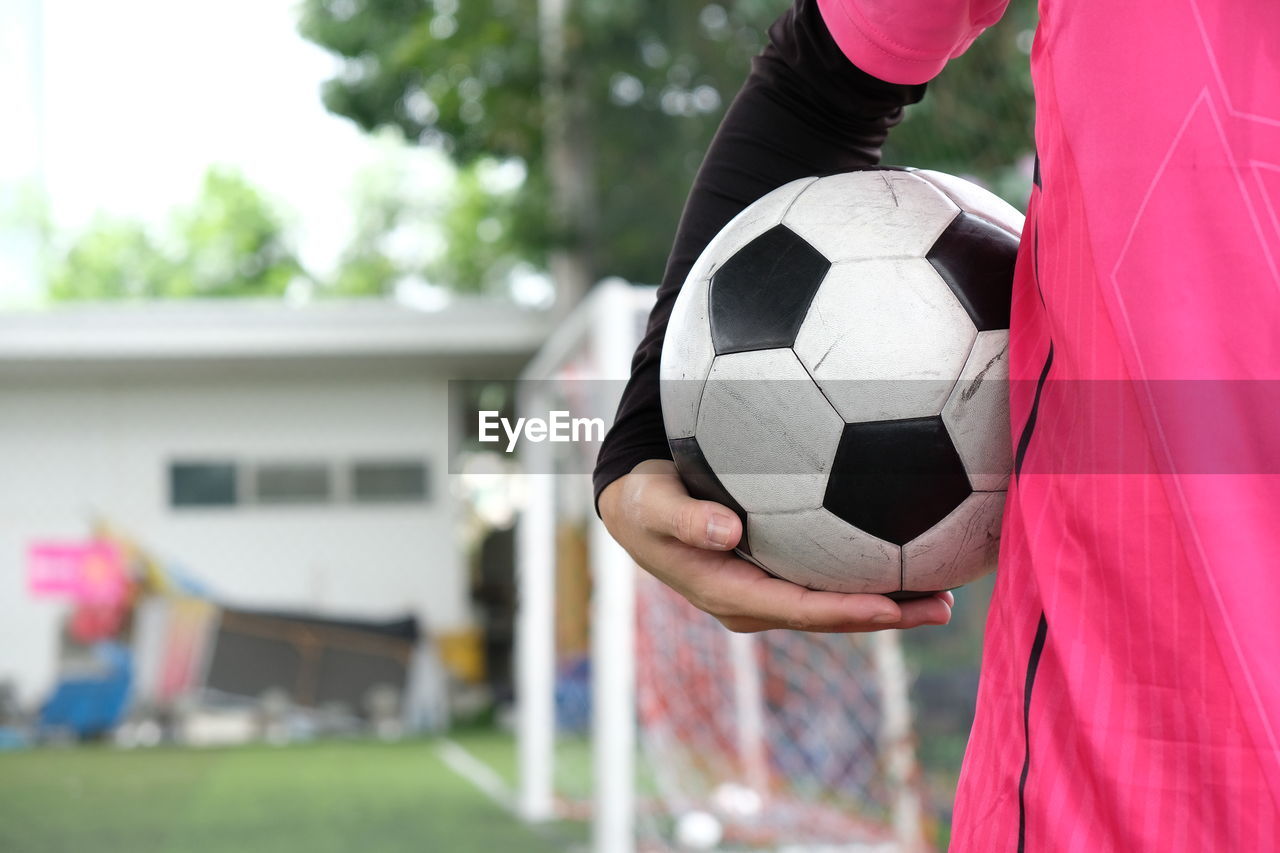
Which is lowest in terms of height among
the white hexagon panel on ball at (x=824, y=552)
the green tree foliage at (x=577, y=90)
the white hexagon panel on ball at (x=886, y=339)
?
the white hexagon panel on ball at (x=824, y=552)

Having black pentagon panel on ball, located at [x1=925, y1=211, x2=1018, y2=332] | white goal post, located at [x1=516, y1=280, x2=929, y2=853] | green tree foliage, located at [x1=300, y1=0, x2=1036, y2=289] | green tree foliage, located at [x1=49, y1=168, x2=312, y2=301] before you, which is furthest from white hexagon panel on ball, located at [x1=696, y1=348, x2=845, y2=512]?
green tree foliage, located at [x1=49, y1=168, x2=312, y2=301]

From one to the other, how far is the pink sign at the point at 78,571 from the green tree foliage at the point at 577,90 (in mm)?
4283

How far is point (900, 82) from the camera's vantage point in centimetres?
84

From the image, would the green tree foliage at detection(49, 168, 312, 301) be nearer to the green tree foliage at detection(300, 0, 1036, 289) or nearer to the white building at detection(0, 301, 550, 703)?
the white building at detection(0, 301, 550, 703)

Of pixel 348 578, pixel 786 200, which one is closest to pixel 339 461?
pixel 348 578

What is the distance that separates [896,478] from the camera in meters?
0.80

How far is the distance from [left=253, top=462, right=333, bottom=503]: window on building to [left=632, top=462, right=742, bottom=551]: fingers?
38.0ft

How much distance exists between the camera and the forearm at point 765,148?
90 centimetres

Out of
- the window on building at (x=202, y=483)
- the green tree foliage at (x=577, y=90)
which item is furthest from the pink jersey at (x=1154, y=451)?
the window on building at (x=202, y=483)

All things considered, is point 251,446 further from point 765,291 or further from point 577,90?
point 765,291

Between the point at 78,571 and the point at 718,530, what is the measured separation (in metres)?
11.5

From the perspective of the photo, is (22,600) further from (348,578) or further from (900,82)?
(900,82)
